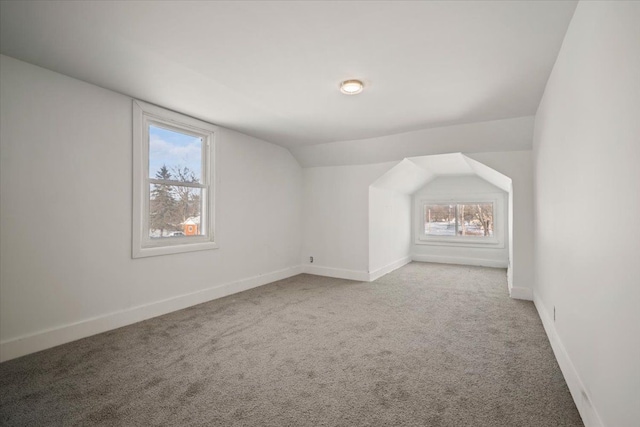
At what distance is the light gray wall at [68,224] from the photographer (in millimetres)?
2385

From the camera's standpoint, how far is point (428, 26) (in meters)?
1.93

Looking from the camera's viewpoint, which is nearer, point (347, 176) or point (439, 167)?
point (347, 176)

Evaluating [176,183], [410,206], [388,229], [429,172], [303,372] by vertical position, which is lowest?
[303,372]

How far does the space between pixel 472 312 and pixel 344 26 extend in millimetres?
3213

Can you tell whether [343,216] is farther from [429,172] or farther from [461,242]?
[461,242]

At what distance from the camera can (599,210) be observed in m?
1.45

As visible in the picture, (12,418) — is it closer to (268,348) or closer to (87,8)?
(268,348)

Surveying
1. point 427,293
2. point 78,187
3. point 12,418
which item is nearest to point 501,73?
point 427,293

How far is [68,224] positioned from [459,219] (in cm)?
689

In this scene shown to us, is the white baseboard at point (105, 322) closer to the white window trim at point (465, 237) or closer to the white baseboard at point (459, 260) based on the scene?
the white baseboard at point (459, 260)

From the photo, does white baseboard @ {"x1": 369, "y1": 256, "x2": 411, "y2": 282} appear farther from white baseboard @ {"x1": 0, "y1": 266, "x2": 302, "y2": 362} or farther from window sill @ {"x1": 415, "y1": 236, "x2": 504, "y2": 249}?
white baseboard @ {"x1": 0, "y1": 266, "x2": 302, "y2": 362}

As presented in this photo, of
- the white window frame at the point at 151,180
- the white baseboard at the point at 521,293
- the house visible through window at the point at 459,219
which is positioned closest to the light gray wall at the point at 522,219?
the white baseboard at the point at 521,293

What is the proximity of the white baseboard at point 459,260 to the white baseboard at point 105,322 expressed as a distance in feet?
14.1

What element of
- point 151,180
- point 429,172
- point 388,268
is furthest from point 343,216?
point 151,180
